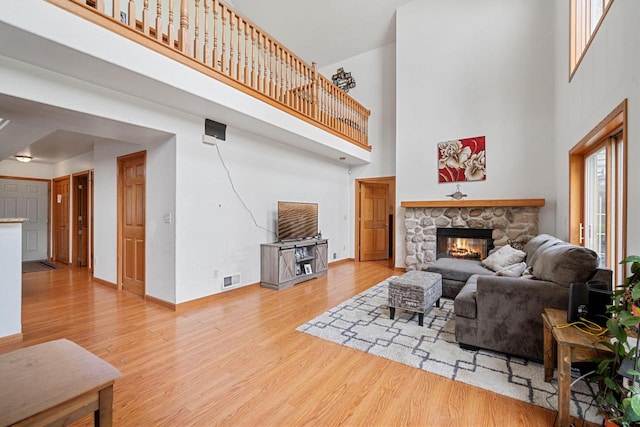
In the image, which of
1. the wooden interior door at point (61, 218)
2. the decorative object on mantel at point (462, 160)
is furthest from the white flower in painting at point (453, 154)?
the wooden interior door at point (61, 218)

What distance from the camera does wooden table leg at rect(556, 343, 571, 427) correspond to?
152cm

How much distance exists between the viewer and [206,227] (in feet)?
12.3

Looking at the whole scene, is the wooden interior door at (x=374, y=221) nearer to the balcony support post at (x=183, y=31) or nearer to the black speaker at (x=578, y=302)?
the balcony support post at (x=183, y=31)

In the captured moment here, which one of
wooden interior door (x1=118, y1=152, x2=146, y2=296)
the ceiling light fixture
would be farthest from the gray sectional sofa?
the ceiling light fixture

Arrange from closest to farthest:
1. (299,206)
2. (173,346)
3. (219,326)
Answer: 1. (173,346)
2. (219,326)
3. (299,206)

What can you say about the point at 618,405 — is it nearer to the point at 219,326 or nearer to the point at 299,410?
the point at 299,410

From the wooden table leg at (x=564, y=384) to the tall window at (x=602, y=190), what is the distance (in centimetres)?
101

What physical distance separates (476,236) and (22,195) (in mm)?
9760

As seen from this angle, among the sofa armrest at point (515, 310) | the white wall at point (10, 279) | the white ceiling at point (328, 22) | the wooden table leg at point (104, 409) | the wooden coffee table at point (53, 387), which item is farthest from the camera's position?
the white ceiling at point (328, 22)

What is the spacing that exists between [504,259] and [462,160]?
2064 millimetres

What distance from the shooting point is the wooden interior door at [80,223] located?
242 inches

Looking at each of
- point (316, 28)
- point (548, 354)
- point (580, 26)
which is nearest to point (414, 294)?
point (548, 354)

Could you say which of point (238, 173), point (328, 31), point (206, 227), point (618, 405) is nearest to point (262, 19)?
point (328, 31)

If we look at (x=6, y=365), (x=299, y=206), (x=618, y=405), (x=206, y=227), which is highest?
(x=299, y=206)
